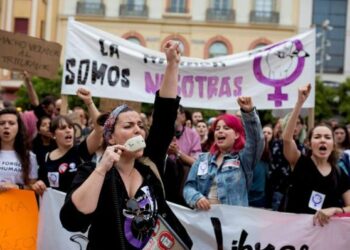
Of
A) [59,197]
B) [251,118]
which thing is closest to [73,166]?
[59,197]

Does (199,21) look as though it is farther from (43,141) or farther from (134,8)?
(43,141)

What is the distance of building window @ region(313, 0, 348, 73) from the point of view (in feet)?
121

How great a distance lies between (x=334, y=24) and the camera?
3741 centimetres

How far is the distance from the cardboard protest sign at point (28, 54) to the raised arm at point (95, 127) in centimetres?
237

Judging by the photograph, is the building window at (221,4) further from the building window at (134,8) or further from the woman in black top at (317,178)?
the woman in black top at (317,178)

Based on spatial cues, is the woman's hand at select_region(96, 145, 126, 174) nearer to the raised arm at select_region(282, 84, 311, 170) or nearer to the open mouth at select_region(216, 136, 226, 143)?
the open mouth at select_region(216, 136, 226, 143)

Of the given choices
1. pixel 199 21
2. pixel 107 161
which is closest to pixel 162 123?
pixel 107 161

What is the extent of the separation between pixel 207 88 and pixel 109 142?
4135 millimetres

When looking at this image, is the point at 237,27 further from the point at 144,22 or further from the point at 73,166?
the point at 73,166

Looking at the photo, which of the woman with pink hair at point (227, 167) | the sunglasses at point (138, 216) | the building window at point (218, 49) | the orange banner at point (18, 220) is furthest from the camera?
the building window at point (218, 49)

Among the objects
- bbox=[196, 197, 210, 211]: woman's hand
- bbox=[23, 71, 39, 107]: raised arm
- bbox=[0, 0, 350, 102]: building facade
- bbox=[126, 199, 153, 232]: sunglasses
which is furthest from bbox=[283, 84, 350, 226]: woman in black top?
bbox=[0, 0, 350, 102]: building facade

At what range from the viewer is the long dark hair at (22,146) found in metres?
4.10

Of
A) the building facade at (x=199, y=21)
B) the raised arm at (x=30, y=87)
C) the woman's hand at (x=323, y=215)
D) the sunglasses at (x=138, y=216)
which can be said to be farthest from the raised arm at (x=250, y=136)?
the building facade at (x=199, y=21)

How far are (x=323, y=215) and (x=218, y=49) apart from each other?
3248 cm
